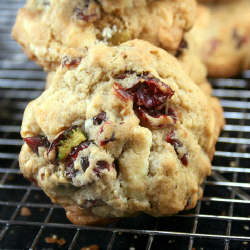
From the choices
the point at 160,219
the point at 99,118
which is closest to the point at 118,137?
the point at 99,118

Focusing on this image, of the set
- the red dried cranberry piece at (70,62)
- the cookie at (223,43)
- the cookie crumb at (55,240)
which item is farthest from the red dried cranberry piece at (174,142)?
the cookie at (223,43)

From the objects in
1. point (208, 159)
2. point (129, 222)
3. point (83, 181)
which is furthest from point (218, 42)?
point (83, 181)

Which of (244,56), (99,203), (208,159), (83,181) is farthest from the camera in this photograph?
(244,56)

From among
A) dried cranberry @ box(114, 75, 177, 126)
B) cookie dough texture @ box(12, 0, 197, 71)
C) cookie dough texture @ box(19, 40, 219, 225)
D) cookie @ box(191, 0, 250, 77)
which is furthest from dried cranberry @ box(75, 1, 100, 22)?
cookie @ box(191, 0, 250, 77)

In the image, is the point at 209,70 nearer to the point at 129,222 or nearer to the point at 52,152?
the point at 129,222

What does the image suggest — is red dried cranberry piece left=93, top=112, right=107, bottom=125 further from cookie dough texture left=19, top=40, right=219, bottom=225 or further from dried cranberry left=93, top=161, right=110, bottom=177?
dried cranberry left=93, top=161, right=110, bottom=177
